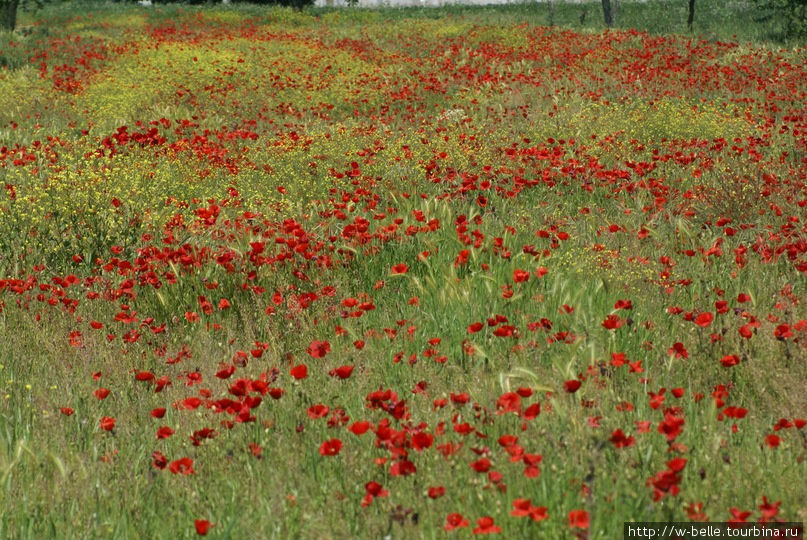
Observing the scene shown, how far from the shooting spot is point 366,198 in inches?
256

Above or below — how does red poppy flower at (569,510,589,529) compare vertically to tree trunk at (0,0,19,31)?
below

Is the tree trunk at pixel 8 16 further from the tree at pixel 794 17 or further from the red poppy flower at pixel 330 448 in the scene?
the red poppy flower at pixel 330 448

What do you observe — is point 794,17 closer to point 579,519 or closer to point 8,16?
point 579,519

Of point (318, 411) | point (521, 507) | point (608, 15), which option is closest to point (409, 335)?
point (318, 411)

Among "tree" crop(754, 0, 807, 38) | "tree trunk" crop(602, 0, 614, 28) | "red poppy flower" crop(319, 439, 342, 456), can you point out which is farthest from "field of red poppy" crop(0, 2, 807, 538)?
"tree trunk" crop(602, 0, 614, 28)

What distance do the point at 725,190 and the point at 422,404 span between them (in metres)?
3.93

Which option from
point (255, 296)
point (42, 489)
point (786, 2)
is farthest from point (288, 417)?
point (786, 2)

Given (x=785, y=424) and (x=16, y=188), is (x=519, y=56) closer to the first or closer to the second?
(x=16, y=188)

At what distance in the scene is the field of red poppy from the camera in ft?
7.95

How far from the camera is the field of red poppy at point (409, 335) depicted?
242cm

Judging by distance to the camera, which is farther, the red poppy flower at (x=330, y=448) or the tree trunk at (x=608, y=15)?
the tree trunk at (x=608, y=15)

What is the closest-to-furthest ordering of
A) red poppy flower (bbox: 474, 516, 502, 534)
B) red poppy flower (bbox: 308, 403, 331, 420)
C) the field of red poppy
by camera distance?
1. red poppy flower (bbox: 474, 516, 502, 534)
2. the field of red poppy
3. red poppy flower (bbox: 308, 403, 331, 420)

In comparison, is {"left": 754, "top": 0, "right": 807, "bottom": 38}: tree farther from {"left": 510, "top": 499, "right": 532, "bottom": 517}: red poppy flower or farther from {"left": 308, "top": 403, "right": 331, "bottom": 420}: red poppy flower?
{"left": 510, "top": 499, "right": 532, "bottom": 517}: red poppy flower

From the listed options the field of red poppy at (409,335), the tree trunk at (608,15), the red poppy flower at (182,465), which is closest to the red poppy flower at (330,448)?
the field of red poppy at (409,335)
